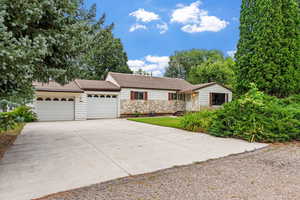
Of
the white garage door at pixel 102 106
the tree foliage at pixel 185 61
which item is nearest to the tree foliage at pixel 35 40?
the white garage door at pixel 102 106

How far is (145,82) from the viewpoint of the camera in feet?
60.1

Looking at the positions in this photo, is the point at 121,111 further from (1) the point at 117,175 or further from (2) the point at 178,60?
(2) the point at 178,60

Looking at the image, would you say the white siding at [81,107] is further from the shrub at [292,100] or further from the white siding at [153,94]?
the shrub at [292,100]

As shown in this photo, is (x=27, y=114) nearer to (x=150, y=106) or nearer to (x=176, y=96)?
(x=150, y=106)

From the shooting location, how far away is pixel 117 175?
3.32 m

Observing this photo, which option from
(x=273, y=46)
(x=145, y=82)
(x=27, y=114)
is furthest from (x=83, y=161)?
(x=145, y=82)

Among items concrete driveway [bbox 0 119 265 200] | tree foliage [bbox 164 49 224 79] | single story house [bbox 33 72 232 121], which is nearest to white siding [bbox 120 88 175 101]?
single story house [bbox 33 72 232 121]

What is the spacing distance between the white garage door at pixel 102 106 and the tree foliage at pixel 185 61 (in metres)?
22.3

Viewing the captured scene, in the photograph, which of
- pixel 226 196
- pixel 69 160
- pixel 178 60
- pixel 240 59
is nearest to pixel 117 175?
pixel 69 160

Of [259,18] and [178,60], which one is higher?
[178,60]

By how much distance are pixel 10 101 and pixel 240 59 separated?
9.17m

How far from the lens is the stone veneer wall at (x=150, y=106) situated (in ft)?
53.9

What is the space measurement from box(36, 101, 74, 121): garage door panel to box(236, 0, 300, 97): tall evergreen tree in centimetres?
1238

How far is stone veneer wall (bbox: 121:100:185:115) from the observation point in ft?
53.9
